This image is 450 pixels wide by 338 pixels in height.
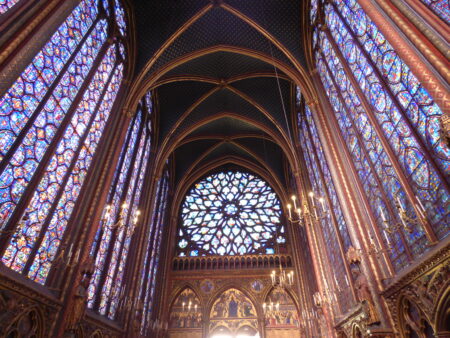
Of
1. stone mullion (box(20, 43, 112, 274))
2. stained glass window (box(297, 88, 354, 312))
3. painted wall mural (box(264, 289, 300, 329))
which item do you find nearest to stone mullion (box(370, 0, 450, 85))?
stained glass window (box(297, 88, 354, 312))

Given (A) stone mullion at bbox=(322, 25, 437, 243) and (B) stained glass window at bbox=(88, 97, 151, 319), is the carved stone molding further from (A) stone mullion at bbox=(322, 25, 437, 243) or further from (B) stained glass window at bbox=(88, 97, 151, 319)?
(B) stained glass window at bbox=(88, 97, 151, 319)

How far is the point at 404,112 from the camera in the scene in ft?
22.1

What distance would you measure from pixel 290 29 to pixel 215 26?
3.57m

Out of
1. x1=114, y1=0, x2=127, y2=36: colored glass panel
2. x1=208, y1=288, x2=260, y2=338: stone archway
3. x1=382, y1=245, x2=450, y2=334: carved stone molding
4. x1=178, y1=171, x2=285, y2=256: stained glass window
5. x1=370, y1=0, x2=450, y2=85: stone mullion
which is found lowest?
x1=382, y1=245, x2=450, y2=334: carved stone molding

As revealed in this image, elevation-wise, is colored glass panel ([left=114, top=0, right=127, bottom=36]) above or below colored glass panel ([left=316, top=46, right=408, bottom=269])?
above

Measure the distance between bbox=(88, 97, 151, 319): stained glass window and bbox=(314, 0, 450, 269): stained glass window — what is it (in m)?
7.05

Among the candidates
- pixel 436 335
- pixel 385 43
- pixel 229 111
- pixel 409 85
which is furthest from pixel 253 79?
pixel 436 335

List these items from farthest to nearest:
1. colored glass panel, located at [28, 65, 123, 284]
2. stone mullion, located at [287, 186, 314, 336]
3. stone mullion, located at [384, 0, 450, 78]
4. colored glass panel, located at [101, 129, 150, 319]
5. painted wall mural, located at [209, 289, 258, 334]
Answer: painted wall mural, located at [209, 289, 258, 334], stone mullion, located at [287, 186, 314, 336], colored glass panel, located at [101, 129, 150, 319], colored glass panel, located at [28, 65, 123, 284], stone mullion, located at [384, 0, 450, 78]

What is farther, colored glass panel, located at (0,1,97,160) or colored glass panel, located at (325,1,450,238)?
colored glass panel, located at (0,1,97,160)

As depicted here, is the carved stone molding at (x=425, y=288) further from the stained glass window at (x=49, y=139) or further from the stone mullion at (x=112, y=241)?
the stone mullion at (x=112, y=241)

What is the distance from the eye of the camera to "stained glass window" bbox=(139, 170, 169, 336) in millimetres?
14547

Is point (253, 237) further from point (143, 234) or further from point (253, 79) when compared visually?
point (253, 79)

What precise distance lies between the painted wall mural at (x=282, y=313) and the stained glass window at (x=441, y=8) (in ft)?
49.2

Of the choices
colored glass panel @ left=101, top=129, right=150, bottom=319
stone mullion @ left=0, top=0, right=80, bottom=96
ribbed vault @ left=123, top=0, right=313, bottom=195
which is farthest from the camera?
ribbed vault @ left=123, top=0, right=313, bottom=195
